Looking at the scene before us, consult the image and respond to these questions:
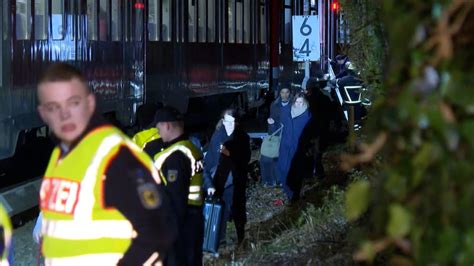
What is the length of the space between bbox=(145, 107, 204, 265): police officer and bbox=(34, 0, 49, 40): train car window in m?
4.92

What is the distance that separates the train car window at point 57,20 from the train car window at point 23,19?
0.65 meters

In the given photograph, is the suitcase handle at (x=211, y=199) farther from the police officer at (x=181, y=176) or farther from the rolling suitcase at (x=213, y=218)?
the police officer at (x=181, y=176)

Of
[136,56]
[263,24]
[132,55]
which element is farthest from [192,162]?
[263,24]

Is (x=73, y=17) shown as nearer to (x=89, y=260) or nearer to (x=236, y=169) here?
(x=236, y=169)

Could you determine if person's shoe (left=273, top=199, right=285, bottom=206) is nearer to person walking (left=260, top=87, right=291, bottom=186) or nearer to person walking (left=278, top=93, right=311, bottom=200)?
person walking (left=278, top=93, right=311, bottom=200)

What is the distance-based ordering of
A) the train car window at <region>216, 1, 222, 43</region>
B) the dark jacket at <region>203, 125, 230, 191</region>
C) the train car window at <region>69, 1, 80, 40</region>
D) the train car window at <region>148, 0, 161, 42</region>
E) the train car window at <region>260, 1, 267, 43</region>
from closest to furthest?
the dark jacket at <region>203, 125, 230, 191</region>
the train car window at <region>69, 1, 80, 40</region>
the train car window at <region>148, 0, 161, 42</region>
the train car window at <region>216, 1, 222, 43</region>
the train car window at <region>260, 1, 267, 43</region>

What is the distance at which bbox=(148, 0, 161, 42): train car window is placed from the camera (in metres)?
15.8

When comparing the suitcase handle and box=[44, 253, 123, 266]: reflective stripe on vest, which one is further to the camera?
the suitcase handle

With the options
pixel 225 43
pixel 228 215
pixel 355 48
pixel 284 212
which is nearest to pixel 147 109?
pixel 228 215

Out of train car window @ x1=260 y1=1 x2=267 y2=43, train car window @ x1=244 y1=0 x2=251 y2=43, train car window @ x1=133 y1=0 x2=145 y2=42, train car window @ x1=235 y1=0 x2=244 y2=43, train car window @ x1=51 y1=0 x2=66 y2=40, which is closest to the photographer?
train car window @ x1=51 y1=0 x2=66 y2=40

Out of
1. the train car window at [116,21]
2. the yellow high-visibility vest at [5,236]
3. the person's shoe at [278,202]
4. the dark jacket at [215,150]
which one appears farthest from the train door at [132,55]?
the yellow high-visibility vest at [5,236]

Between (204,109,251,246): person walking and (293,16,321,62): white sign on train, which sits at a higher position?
(293,16,321,62): white sign on train

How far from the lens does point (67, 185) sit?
11.5 feet

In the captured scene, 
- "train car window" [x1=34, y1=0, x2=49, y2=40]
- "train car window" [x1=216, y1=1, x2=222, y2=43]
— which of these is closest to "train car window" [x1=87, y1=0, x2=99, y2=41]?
"train car window" [x1=34, y1=0, x2=49, y2=40]
